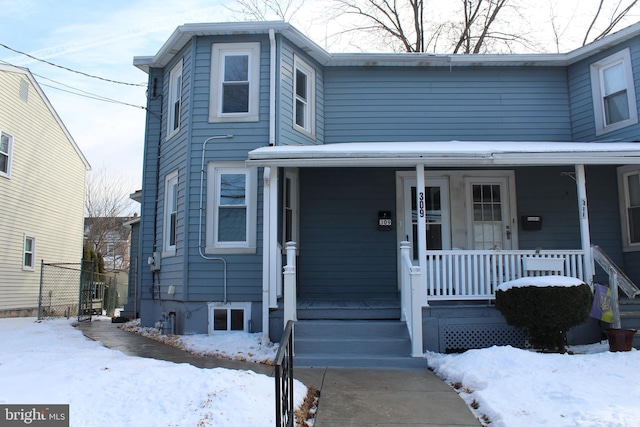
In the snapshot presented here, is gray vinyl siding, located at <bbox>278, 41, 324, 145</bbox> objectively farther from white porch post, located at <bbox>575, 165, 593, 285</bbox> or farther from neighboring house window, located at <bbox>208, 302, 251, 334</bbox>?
white porch post, located at <bbox>575, 165, 593, 285</bbox>

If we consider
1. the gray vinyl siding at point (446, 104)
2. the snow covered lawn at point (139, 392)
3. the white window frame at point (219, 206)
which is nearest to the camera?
the snow covered lawn at point (139, 392)

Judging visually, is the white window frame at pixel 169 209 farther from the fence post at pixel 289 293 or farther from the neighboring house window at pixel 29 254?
the neighboring house window at pixel 29 254

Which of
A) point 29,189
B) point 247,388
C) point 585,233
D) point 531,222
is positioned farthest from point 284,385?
point 29,189

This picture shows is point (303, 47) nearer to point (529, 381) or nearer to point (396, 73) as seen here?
point (396, 73)

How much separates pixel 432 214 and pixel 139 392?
252 inches

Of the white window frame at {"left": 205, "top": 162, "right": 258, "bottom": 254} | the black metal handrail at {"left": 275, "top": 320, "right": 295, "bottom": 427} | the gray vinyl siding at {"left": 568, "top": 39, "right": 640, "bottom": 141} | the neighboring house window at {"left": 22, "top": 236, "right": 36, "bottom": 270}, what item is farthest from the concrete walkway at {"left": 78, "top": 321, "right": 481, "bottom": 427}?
the neighboring house window at {"left": 22, "top": 236, "right": 36, "bottom": 270}

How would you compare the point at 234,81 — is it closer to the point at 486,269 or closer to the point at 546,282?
the point at 486,269

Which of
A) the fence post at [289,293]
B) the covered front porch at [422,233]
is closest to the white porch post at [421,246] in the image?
the covered front porch at [422,233]

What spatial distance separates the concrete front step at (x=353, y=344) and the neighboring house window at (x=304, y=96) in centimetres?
390

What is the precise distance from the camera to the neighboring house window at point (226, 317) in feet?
27.5

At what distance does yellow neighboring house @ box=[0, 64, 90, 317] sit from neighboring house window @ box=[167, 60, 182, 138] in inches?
276

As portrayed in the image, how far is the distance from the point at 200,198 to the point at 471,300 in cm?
473

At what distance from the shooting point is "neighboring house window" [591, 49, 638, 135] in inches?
362

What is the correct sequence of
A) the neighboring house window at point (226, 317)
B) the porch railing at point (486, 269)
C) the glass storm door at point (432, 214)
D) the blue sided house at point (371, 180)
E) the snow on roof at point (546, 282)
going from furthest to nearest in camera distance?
the glass storm door at point (432, 214) → the neighboring house window at point (226, 317) → the blue sided house at point (371, 180) → the porch railing at point (486, 269) → the snow on roof at point (546, 282)
